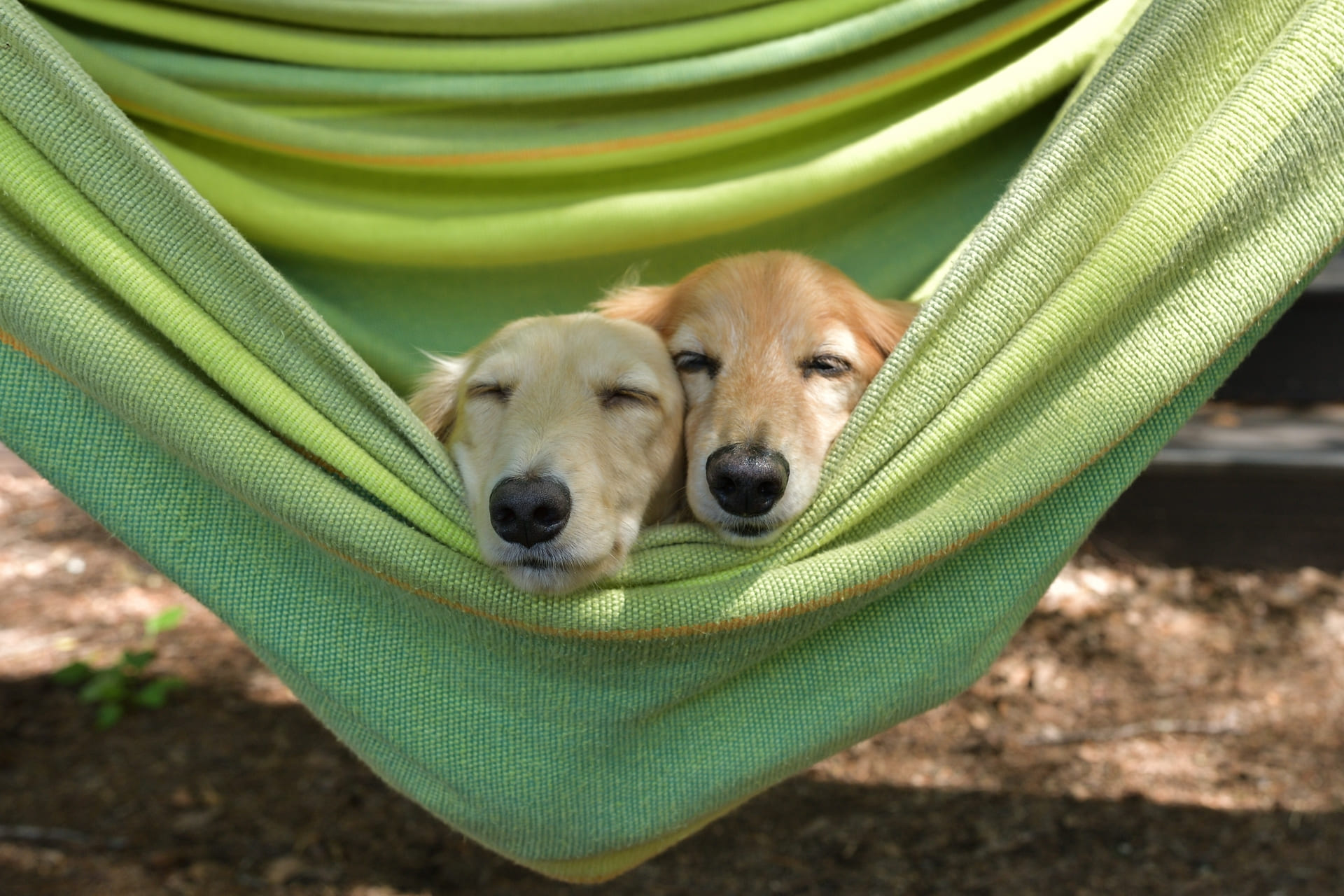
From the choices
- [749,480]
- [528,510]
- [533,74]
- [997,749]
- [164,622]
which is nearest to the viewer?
[528,510]

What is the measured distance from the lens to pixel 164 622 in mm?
4316

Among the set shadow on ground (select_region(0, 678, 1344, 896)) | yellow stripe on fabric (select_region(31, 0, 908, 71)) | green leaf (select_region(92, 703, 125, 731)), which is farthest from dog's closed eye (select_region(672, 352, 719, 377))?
Result: green leaf (select_region(92, 703, 125, 731))

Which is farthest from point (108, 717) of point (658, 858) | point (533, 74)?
point (533, 74)

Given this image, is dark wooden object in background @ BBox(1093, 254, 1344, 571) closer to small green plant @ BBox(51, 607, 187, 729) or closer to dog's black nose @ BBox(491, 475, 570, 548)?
dog's black nose @ BBox(491, 475, 570, 548)

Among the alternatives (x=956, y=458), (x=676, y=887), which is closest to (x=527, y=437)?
(x=956, y=458)

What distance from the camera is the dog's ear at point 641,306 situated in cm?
235

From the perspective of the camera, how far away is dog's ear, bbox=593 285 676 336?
235 cm

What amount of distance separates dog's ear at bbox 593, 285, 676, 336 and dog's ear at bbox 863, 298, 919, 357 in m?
0.40

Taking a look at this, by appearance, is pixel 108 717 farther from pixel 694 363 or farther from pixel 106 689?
pixel 694 363

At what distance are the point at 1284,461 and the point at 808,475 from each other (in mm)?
3143

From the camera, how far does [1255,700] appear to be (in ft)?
12.7

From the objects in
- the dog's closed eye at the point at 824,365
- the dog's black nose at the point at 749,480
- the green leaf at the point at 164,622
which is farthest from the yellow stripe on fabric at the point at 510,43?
the green leaf at the point at 164,622

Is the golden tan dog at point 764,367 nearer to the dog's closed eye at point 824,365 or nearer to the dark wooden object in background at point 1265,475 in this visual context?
the dog's closed eye at point 824,365

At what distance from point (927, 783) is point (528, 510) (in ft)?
7.76
